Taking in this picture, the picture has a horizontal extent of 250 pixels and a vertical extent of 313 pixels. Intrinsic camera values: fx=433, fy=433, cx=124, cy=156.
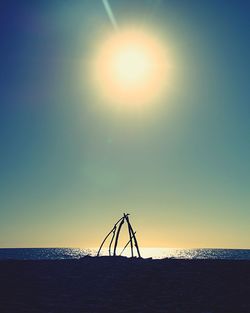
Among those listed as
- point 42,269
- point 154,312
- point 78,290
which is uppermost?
point 42,269

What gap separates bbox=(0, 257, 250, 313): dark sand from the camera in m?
19.7

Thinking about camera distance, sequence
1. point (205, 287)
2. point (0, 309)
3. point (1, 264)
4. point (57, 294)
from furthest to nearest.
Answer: point (1, 264) → point (205, 287) → point (57, 294) → point (0, 309)

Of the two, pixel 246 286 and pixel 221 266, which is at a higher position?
pixel 221 266

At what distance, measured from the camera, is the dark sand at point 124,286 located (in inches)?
774

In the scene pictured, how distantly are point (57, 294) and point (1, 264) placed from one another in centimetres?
963

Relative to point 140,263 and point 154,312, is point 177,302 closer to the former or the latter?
point 154,312

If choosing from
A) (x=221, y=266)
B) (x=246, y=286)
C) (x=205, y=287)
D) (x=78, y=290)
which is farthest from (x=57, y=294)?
(x=221, y=266)

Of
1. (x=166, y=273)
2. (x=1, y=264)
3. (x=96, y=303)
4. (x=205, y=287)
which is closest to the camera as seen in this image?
(x=96, y=303)

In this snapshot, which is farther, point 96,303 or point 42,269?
point 42,269

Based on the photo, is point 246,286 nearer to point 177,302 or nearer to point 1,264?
point 177,302

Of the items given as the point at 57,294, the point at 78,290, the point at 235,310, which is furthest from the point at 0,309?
the point at 235,310

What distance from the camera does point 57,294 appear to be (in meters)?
21.9

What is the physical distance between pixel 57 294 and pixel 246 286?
1064 cm

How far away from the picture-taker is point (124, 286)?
24125 mm
